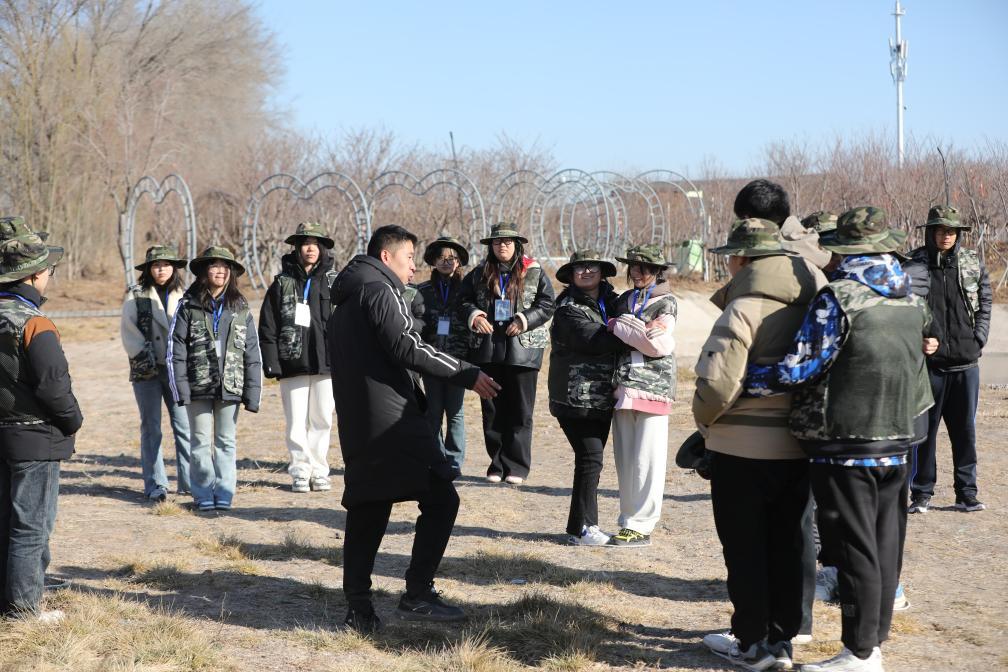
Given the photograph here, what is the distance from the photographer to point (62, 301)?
27.5 m

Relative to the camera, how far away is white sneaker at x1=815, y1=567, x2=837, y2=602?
5.00 meters

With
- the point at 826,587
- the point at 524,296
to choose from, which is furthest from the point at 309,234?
the point at 826,587

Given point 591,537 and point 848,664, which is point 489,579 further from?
point 848,664

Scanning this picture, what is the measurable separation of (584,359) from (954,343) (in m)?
2.40

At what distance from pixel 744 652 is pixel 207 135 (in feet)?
123

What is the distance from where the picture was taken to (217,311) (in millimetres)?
7234

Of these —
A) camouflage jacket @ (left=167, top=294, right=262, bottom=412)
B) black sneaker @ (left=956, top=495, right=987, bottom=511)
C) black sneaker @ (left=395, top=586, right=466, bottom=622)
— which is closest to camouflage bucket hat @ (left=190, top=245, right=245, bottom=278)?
camouflage jacket @ (left=167, top=294, right=262, bottom=412)

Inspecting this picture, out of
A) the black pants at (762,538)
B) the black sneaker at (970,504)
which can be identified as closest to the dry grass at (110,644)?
the black pants at (762,538)

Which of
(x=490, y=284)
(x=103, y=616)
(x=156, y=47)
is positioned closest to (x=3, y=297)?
(x=103, y=616)

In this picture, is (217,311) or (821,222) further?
(217,311)

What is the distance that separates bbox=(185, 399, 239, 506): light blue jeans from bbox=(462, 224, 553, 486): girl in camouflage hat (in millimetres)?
1832

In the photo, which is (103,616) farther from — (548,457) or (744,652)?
(548,457)

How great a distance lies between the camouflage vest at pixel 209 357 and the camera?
23.5 feet

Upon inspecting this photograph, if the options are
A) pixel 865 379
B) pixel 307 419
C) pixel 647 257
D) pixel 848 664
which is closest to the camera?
pixel 865 379
